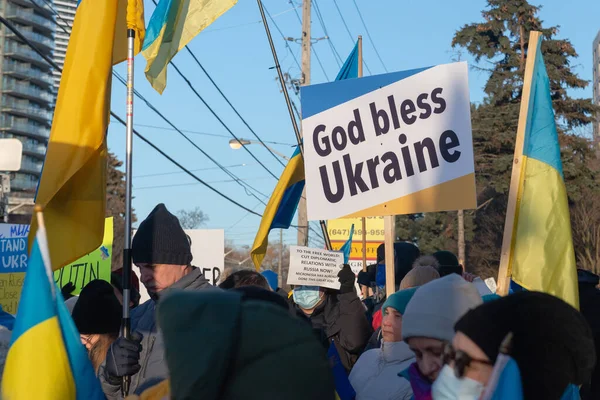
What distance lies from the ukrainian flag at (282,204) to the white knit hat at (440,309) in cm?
554

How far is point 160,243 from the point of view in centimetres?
441

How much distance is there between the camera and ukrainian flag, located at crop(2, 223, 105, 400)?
270 centimetres

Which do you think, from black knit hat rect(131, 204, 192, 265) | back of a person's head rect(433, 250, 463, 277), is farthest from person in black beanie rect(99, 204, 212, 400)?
back of a person's head rect(433, 250, 463, 277)

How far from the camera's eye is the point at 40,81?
112 meters

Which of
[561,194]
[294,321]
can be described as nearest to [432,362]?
[294,321]

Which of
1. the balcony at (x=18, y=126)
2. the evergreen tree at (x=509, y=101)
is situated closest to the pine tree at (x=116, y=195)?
the evergreen tree at (x=509, y=101)

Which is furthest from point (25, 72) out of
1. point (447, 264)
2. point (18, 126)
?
point (447, 264)

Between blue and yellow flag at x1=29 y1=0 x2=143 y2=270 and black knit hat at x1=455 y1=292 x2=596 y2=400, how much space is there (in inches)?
103

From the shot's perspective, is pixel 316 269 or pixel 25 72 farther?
pixel 25 72

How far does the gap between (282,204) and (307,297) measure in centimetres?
257

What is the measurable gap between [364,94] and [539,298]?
155 inches

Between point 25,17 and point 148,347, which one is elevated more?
point 25,17

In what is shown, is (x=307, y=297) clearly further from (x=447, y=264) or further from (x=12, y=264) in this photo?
(x=12, y=264)

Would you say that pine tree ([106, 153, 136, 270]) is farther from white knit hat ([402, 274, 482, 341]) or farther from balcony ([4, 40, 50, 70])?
white knit hat ([402, 274, 482, 341])
